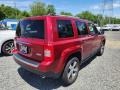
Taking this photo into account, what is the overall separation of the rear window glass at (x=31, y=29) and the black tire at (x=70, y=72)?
45.6 inches

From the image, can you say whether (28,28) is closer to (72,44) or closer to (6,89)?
(72,44)

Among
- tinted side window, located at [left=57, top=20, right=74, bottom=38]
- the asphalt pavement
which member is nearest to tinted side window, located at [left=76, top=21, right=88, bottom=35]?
tinted side window, located at [left=57, top=20, right=74, bottom=38]

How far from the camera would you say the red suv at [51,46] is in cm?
421

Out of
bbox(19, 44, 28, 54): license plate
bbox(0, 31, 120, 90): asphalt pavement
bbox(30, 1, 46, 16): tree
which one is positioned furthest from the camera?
bbox(30, 1, 46, 16): tree

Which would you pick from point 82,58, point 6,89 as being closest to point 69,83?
point 82,58

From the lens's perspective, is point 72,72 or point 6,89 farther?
point 72,72

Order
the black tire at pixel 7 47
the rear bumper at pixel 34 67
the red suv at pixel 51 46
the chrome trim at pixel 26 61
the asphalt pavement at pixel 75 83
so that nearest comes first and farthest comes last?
the red suv at pixel 51 46
the rear bumper at pixel 34 67
the chrome trim at pixel 26 61
the asphalt pavement at pixel 75 83
the black tire at pixel 7 47

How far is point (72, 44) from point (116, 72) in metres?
2.36

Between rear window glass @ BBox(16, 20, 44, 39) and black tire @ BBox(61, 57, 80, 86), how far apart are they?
116 cm

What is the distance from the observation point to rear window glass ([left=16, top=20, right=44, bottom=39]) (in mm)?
4383

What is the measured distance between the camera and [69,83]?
506 centimetres

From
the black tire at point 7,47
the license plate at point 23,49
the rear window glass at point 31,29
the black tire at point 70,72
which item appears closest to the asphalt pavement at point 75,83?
the black tire at point 70,72

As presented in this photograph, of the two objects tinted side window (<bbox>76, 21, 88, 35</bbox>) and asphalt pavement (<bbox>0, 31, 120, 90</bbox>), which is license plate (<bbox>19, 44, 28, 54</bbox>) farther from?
tinted side window (<bbox>76, 21, 88, 35</bbox>)

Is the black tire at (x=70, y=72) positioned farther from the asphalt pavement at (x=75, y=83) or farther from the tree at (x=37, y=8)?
the tree at (x=37, y=8)
